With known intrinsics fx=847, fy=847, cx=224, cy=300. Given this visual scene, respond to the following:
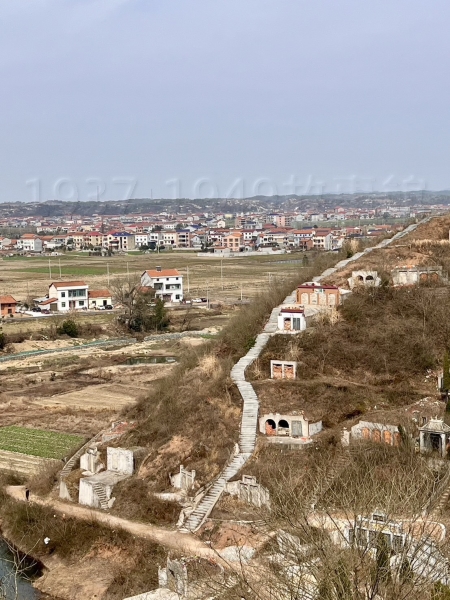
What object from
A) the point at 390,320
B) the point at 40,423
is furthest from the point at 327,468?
the point at 40,423

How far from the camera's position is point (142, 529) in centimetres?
1655

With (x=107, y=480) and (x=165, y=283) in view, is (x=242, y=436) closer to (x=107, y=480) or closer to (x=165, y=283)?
(x=107, y=480)

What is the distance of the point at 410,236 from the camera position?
106 feet

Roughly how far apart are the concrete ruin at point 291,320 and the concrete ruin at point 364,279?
333 cm

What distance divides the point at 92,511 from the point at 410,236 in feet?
62.1

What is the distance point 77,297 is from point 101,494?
111ft

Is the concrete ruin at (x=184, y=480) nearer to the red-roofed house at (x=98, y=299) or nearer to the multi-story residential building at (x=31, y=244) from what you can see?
the red-roofed house at (x=98, y=299)

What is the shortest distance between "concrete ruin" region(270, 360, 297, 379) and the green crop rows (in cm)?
562

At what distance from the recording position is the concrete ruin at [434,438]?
16.5m

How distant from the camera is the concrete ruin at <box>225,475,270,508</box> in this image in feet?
53.2

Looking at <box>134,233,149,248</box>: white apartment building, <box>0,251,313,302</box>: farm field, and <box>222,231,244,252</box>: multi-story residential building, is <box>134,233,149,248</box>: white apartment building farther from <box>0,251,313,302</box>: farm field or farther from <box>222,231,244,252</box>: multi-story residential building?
<box>0,251,313,302</box>: farm field

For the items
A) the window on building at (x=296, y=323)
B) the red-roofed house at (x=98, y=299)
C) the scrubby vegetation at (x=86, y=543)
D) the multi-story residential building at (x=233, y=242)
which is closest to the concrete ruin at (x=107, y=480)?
the scrubby vegetation at (x=86, y=543)

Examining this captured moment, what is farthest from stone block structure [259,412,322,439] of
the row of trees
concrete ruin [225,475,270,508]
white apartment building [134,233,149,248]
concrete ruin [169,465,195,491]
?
white apartment building [134,233,149,248]

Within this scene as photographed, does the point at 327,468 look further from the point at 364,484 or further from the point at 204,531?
Result: the point at 364,484
